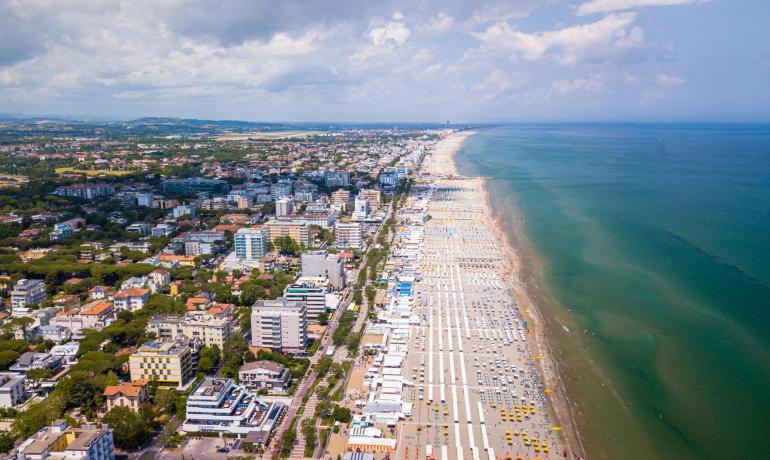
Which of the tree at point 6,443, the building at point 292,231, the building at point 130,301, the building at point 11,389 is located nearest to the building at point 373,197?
the building at point 292,231

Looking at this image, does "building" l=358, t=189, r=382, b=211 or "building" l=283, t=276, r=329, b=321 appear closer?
"building" l=283, t=276, r=329, b=321

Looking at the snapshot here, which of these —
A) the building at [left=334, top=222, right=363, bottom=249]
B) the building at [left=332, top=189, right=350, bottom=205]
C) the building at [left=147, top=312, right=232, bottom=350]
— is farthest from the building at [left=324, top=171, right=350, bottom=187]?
the building at [left=147, top=312, right=232, bottom=350]

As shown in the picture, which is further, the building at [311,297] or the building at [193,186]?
the building at [193,186]

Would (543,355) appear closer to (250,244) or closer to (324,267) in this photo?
(324,267)

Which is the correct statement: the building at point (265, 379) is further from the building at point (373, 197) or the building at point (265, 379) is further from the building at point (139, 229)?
the building at point (373, 197)

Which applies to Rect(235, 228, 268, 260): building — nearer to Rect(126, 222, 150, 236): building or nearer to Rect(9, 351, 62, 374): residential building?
Rect(126, 222, 150, 236): building

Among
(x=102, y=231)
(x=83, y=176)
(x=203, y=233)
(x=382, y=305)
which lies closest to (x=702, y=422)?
(x=382, y=305)

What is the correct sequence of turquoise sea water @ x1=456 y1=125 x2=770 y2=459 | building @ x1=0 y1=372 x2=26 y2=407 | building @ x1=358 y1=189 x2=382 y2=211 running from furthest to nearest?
1. building @ x1=358 y1=189 x2=382 y2=211
2. turquoise sea water @ x1=456 y1=125 x2=770 y2=459
3. building @ x1=0 y1=372 x2=26 y2=407
